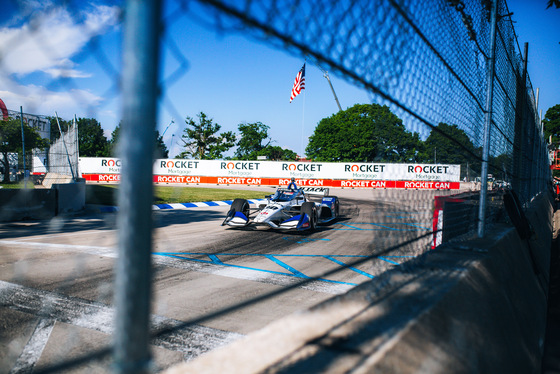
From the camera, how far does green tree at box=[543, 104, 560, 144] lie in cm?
4612

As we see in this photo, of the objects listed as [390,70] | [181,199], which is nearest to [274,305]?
[390,70]

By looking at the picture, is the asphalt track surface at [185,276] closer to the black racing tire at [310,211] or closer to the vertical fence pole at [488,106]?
the black racing tire at [310,211]

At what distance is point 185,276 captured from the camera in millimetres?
5117

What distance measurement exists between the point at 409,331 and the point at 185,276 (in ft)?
13.9

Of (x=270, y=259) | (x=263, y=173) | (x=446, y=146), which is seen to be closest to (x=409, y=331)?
(x=446, y=146)

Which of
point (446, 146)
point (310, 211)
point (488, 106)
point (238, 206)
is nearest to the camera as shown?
point (446, 146)

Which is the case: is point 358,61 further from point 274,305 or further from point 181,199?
point 181,199

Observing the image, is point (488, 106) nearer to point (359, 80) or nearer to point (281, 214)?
point (359, 80)

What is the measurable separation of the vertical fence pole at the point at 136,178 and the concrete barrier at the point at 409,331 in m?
0.45

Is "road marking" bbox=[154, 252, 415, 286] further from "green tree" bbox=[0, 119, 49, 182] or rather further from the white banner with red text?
the white banner with red text

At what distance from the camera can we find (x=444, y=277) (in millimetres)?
1979

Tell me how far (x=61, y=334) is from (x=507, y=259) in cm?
365

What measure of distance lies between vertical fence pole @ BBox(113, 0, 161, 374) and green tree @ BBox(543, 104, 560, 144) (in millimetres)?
54472

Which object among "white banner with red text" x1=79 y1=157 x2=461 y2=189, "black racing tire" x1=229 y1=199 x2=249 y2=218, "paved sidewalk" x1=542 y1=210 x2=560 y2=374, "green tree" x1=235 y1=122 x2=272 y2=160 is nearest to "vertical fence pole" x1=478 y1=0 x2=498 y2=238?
"paved sidewalk" x1=542 y1=210 x2=560 y2=374
